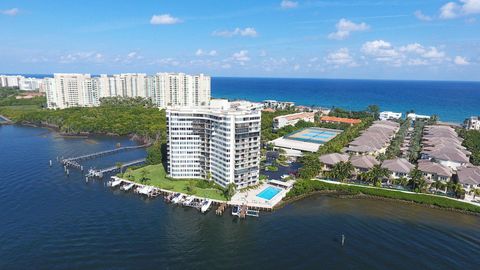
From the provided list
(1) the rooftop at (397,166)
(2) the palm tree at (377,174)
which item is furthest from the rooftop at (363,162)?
(2) the palm tree at (377,174)

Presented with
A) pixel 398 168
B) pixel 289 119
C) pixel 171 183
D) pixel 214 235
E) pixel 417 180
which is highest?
pixel 289 119

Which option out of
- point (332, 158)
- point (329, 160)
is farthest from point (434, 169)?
point (329, 160)

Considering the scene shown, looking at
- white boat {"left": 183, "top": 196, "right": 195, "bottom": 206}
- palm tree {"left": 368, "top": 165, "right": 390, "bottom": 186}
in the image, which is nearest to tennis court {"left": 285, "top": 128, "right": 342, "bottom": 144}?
palm tree {"left": 368, "top": 165, "right": 390, "bottom": 186}

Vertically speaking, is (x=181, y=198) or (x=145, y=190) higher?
(x=145, y=190)

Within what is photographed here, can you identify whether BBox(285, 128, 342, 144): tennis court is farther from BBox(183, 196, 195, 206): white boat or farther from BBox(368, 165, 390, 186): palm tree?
BBox(183, 196, 195, 206): white boat

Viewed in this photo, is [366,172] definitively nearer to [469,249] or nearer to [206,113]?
[469,249]

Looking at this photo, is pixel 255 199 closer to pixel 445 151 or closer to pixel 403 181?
pixel 403 181

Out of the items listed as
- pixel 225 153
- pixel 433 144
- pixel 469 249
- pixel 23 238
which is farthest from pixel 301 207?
pixel 433 144

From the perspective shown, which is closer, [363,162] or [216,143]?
[216,143]
